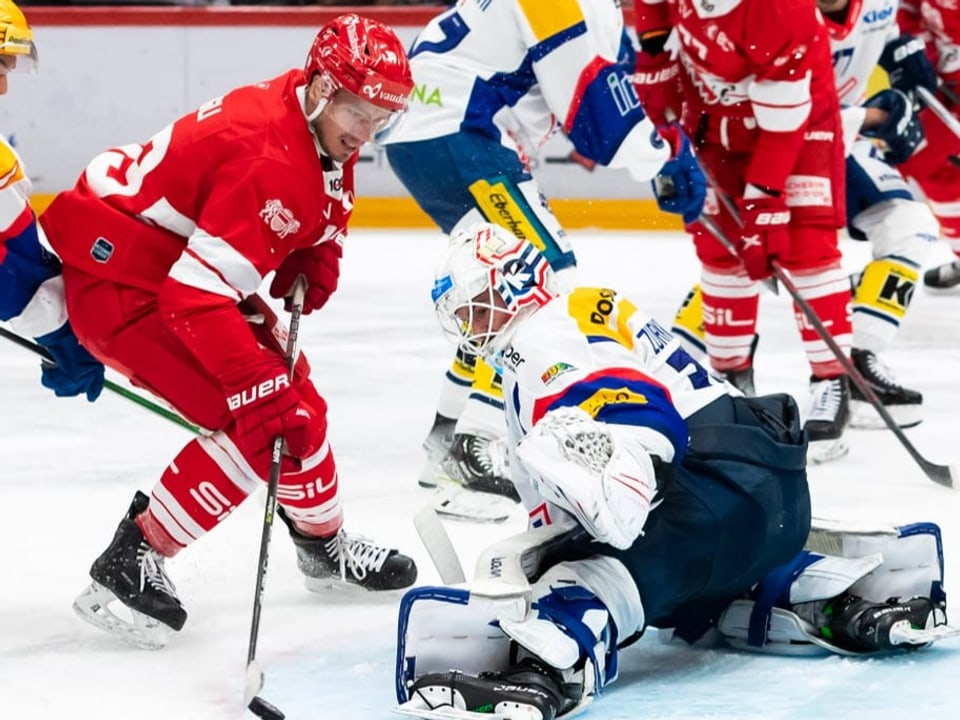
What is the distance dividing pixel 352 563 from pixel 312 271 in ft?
1.69

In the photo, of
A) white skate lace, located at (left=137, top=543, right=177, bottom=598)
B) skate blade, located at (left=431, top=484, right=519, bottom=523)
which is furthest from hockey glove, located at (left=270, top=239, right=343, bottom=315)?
skate blade, located at (left=431, top=484, right=519, bottom=523)

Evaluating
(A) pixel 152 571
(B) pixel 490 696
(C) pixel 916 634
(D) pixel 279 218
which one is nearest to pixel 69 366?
(A) pixel 152 571

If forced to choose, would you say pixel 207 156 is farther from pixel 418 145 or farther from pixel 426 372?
pixel 426 372

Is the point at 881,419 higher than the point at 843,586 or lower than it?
lower

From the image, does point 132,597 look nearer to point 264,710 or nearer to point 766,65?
point 264,710

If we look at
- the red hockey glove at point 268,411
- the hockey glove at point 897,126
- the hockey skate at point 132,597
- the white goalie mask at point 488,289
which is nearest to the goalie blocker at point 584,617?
the white goalie mask at point 488,289

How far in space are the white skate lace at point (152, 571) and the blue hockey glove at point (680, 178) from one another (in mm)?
1628

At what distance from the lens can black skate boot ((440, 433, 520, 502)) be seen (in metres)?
3.66

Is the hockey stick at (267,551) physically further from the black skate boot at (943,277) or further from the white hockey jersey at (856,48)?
the black skate boot at (943,277)

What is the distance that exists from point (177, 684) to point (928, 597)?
112 cm

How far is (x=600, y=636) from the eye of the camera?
2.34 m

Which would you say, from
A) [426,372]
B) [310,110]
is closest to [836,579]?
[310,110]

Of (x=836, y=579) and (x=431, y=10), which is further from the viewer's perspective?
(x=431, y=10)

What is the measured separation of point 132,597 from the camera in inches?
A: 107
